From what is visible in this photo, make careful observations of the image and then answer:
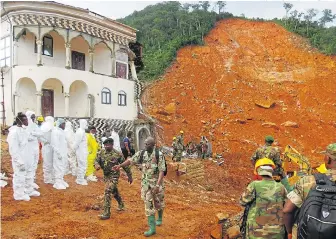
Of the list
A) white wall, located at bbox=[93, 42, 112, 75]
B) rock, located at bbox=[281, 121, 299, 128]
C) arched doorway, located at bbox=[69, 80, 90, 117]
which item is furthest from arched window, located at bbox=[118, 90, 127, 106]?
rock, located at bbox=[281, 121, 299, 128]

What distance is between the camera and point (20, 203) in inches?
278

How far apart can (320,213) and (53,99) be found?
1831 centimetres

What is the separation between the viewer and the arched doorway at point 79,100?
19312 mm

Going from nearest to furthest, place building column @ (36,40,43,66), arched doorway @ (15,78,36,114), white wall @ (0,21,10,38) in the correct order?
building column @ (36,40,43,66)
arched doorway @ (15,78,36,114)
white wall @ (0,21,10,38)

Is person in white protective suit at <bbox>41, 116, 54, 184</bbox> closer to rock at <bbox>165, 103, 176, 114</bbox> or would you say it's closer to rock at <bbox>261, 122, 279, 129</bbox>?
rock at <bbox>165, 103, 176, 114</bbox>

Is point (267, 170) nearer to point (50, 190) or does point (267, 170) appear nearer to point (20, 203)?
point (20, 203)

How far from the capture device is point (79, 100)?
64.1ft

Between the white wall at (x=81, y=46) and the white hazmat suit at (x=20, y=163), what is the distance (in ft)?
43.8

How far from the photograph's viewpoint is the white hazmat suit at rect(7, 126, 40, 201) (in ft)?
22.7

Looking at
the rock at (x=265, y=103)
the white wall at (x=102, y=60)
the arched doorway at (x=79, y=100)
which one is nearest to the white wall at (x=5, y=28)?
the arched doorway at (x=79, y=100)

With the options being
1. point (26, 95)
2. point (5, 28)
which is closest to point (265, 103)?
point (26, 95)

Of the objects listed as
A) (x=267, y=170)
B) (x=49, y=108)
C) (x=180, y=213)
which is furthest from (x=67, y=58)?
(x=267, y=170)

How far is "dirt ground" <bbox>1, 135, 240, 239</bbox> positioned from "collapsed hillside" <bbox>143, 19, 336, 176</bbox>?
32.1 ft

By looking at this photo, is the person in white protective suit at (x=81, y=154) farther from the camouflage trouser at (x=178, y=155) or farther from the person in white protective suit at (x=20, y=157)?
the camouflage trouser at (x=178, y=155)
